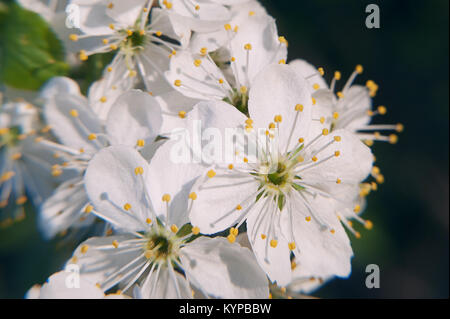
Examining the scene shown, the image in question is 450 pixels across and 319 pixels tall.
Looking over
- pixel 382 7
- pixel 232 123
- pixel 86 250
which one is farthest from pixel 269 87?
pixel 382 7

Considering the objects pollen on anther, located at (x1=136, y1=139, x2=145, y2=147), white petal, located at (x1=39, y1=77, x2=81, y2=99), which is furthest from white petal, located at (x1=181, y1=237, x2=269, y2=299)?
white petal, located at (x1=39, y1=77, x2=81, y2=99)

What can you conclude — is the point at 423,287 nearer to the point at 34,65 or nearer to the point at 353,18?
the point at 353,18

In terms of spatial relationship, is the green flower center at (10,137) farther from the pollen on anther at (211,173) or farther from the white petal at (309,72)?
the white petal at (309,72)

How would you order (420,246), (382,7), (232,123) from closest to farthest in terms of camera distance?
(232,123) < (382,7) < (420,246)

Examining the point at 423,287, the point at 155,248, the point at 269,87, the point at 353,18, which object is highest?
the point at 353,18

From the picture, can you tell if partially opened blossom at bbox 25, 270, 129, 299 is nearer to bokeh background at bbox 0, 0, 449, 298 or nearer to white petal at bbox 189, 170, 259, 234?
white petal at bbox 189, 170, 259, 234
